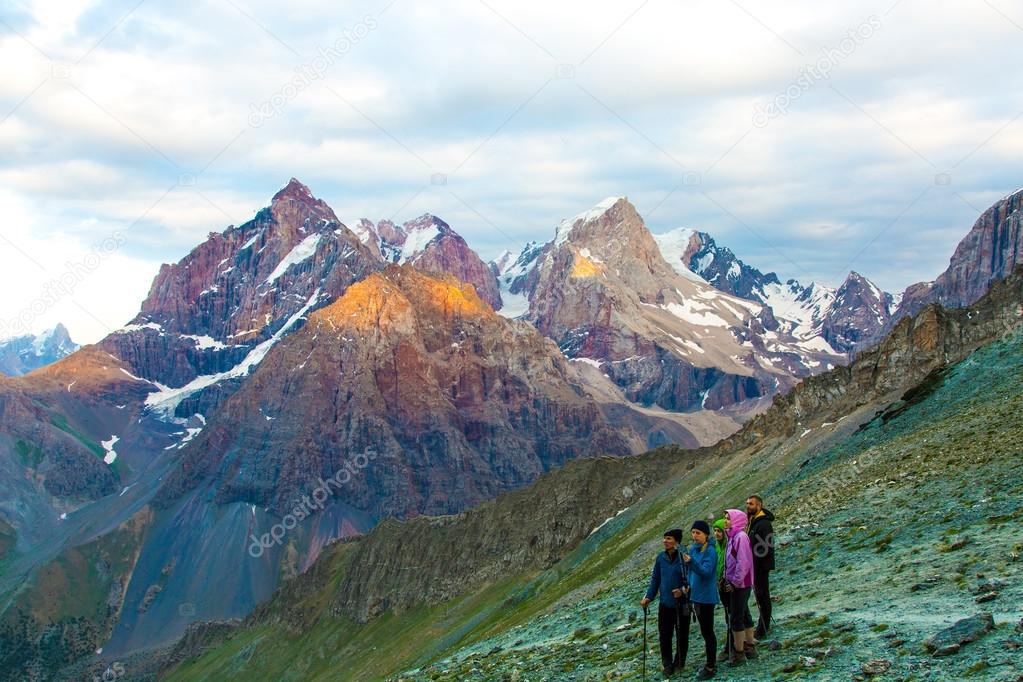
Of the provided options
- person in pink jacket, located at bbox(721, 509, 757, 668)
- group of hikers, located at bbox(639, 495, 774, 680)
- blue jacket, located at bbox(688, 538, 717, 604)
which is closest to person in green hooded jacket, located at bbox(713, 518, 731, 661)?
group of hikers, located at bbox(639, 495, 774, 680)

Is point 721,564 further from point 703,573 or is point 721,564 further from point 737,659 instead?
point 737,659

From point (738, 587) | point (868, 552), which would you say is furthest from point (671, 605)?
point (868, 552)

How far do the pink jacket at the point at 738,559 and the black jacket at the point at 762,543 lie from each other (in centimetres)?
77

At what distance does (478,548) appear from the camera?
136m

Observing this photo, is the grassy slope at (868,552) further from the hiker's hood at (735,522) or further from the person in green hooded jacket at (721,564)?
the hiker's hood at (735,522)

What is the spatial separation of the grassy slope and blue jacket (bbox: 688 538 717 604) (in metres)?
1.86

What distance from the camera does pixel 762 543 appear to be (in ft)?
79.3

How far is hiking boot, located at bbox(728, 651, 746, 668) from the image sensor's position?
73.3 ft

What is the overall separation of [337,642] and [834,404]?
91.0 metres

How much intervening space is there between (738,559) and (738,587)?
67 cm

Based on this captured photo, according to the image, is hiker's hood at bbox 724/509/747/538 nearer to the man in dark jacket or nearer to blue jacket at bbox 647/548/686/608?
the man in dark jacket

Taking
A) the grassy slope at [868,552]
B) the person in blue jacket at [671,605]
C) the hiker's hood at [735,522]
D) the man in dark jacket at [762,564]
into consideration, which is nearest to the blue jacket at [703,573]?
the person in blue jacket at [671,605]

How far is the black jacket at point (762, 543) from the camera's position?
24.1m

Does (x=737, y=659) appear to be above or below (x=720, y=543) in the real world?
below
